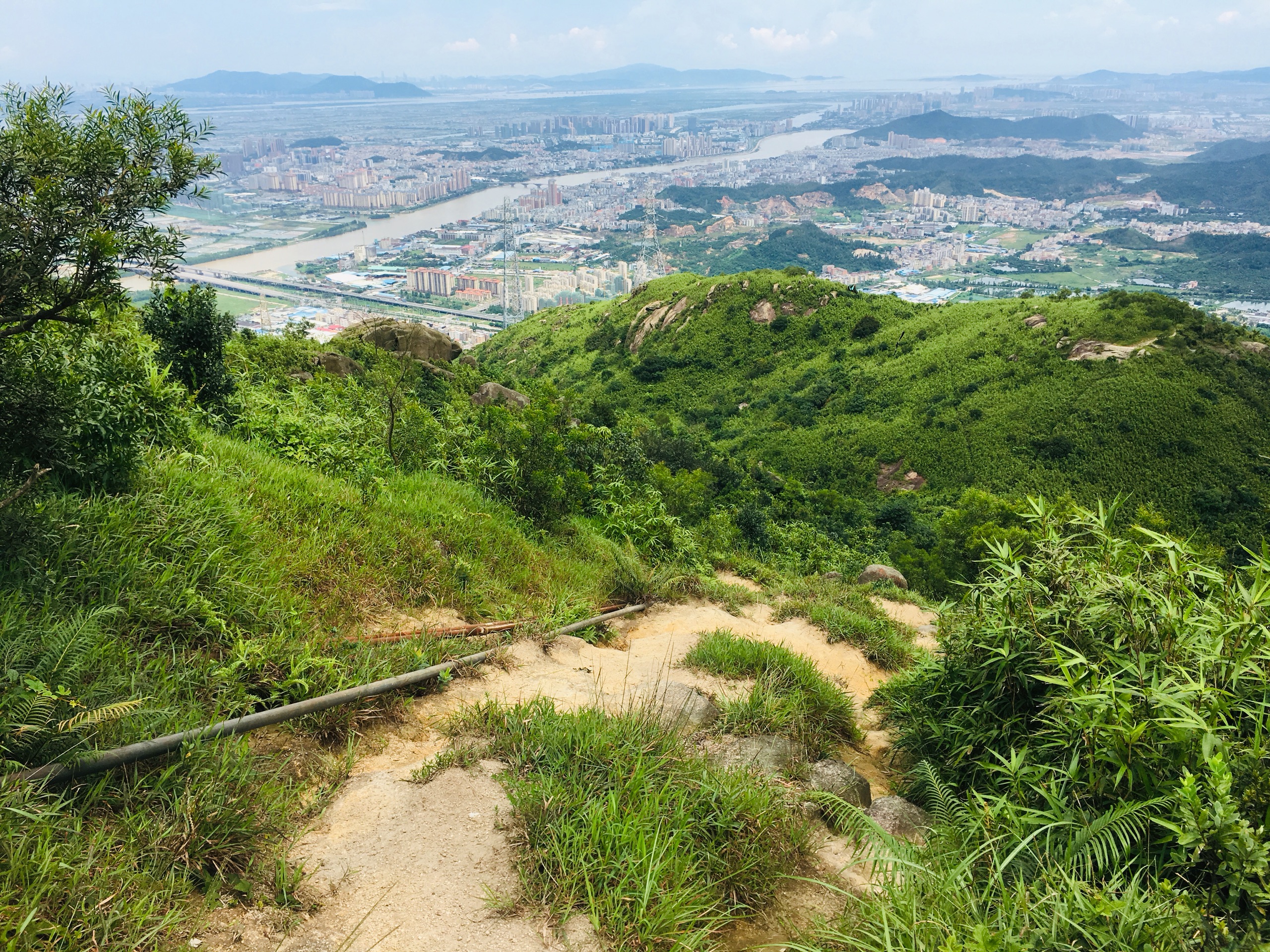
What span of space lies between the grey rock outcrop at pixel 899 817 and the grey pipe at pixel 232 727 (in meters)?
2.20

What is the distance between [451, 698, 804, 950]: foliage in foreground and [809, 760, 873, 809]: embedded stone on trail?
1.50 feet

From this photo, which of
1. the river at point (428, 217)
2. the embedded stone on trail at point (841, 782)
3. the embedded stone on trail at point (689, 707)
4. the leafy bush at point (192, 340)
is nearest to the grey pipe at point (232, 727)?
the embedded stone on trail at point (689, 707)

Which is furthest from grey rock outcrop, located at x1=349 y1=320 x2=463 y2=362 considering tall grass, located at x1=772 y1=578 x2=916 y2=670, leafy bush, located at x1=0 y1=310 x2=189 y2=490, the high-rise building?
the high-rise building

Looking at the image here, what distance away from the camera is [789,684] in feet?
14.4

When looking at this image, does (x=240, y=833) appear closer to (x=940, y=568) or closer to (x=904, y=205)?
(x=940, y=568)

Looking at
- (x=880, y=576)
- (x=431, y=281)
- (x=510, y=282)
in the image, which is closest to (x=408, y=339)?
(x=880, y=576)

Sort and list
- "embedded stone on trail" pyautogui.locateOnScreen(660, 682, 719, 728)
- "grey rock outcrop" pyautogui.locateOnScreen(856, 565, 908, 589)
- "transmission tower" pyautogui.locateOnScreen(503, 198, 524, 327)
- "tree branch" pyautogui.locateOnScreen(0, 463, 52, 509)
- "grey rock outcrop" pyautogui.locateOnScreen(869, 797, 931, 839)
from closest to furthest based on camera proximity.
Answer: "tree branch" pyautogui.locateOnScreen(0, 463, 52, 509)
"grey rock outcrop" pyautogui.locateOnScreen(869, 797, 931, 839)
"embedded stone on trail" pyautogui.locateOnScreen(660, 682, 719, 728)
"grey rock outcrop" pyautogui.locateOnScreen(856, 565, 908, 589)
"transmission tower" pyautogui.locateOnScreen(503, 198, 524, 327)

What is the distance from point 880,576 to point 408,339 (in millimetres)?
13154

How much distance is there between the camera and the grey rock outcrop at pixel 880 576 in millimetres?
11375

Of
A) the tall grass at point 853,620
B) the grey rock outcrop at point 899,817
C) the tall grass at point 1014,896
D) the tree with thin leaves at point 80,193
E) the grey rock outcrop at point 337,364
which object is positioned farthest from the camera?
the grey rock outcrop at point 337,364

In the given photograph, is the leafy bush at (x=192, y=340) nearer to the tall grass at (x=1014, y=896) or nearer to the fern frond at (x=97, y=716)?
the fern frond at (x=97, y=716)

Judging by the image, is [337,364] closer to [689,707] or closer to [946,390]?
[689,707]

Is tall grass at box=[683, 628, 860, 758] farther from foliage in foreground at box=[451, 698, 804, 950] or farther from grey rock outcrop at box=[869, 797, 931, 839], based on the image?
foliage in foreground at box=[451, 698, 804, 950]

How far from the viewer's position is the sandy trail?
6.95 feet
